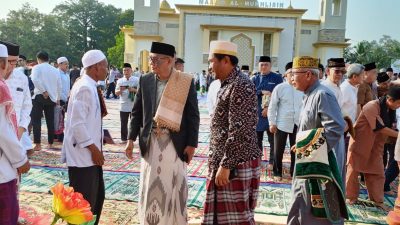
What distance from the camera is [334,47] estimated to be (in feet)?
85.9

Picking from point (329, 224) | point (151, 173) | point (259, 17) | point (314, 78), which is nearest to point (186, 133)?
point (151, 173)

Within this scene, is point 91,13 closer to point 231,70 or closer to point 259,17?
point 259,17

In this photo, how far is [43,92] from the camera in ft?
22.3

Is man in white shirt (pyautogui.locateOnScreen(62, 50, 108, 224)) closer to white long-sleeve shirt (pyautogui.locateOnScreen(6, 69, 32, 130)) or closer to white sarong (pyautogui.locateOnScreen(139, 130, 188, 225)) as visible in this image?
white sarong (pyautogui.locateOnScreen(139, 130, 188, 225))

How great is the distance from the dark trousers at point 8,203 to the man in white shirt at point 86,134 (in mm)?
758

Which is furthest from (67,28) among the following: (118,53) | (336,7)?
(336,7)

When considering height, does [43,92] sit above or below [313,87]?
below

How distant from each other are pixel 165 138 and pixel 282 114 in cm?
283

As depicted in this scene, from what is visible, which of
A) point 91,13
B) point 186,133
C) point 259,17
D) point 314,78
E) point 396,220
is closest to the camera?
point 396,220

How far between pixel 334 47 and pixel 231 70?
83.9 ft

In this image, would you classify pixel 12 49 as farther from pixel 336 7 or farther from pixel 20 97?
pixel 336 7

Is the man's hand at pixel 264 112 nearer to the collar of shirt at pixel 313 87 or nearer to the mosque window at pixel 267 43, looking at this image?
the collar of shirt at pixel 313 87

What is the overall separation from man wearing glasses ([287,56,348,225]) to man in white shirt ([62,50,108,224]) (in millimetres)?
1575

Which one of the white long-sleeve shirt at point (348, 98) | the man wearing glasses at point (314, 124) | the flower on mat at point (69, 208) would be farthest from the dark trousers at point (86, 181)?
the white long-sleeve shirt at point (348, 98)
